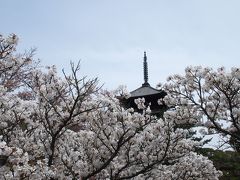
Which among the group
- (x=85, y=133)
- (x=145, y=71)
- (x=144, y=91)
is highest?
(x=145, y=71)

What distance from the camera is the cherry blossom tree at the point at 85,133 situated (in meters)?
6.96

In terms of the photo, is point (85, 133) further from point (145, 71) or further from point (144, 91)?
point (145, 71)

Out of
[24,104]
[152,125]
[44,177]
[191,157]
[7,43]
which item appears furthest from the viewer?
[191,157]

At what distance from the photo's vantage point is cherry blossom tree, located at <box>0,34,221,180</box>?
22.8 feet

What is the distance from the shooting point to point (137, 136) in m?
7.31

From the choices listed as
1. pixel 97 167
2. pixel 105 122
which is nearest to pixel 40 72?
pixel 105 122

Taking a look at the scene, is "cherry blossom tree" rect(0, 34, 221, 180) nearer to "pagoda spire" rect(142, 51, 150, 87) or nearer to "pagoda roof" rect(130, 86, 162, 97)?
"pagoda roof" rect(130, 86, 162, 97)

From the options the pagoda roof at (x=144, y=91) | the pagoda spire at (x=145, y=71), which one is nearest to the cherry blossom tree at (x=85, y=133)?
the pagoda roof at (x=144, y=91)

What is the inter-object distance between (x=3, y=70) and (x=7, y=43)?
561mm

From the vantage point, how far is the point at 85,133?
7453 mm

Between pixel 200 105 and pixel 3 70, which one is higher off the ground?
pixel 3 70

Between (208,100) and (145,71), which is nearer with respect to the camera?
(208,100)

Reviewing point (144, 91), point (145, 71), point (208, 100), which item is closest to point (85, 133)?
point (208, 100)

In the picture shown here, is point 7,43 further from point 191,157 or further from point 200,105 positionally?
point 191,157
